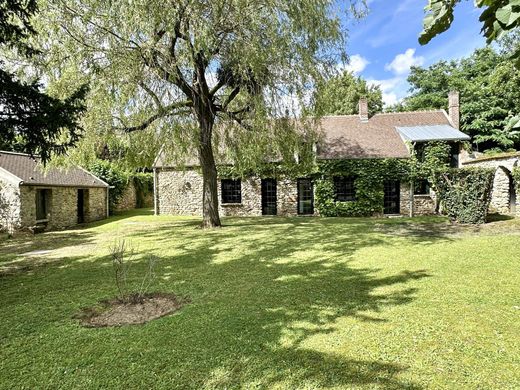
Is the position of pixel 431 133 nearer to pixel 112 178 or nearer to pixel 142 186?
pixel 112 178

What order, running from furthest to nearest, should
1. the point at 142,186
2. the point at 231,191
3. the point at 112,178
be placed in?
the point at 142,186 < the point at 112,178 < the point at 231,191

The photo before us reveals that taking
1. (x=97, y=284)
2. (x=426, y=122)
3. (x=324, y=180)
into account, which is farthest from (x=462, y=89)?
(x=97, y=284)

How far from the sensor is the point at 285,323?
3.99 meters

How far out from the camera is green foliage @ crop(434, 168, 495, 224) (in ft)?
36.9

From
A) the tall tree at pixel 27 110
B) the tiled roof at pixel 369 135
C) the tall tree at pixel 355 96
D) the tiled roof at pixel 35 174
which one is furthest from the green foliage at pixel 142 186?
the tall tree at pixel 27 110

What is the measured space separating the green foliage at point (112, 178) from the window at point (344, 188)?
42.1 feet

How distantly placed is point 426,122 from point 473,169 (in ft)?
27.0

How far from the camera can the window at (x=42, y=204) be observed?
14.1m

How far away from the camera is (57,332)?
3932 mm

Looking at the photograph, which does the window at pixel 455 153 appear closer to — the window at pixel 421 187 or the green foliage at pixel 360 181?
the window at pixel 421 187

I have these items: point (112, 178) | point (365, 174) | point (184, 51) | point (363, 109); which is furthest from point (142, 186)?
point (184, 51)

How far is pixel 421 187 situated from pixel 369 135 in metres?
4.03

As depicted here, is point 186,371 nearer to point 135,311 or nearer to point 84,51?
point 135,311

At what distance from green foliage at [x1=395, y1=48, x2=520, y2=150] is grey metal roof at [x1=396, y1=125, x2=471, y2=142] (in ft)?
10.1
